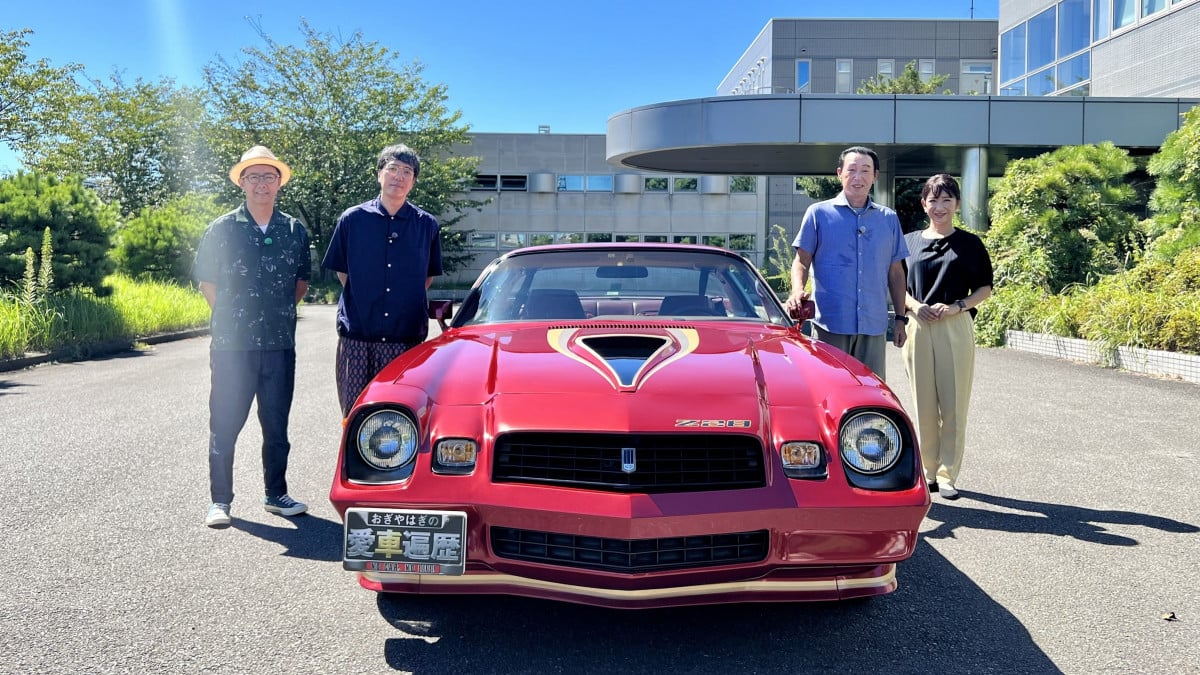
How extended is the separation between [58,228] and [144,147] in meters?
26.7

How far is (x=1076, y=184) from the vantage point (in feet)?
48.4

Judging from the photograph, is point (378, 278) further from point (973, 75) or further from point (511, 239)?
point (973, 75)

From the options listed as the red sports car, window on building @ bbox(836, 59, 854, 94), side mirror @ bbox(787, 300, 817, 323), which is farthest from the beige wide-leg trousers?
window on building @ bbox(836, 59, 854, 94)

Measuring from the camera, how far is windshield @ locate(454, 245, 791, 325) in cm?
410

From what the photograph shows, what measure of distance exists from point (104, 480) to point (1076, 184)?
14.9 metres

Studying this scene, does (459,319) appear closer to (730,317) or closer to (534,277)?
(534,277)

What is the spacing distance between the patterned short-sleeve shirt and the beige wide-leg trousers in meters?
3.45

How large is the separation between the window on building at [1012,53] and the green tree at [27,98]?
29.7 metres

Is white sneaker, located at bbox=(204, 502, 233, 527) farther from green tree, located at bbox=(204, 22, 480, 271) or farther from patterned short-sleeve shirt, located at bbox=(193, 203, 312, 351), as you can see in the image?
green tree, located at bbox=(204, 22, 480, 271)

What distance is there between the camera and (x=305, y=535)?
420cm

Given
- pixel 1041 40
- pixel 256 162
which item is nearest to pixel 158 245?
pixel 256 162

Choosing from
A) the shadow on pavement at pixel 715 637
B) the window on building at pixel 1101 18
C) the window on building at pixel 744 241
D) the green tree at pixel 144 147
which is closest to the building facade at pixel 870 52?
the window on building at pixel 744 241


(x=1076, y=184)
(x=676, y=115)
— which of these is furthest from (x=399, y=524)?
(x=676, y=115)

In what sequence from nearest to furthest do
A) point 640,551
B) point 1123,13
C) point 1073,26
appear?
point 640,551
point 1123,13
point 1073,26
